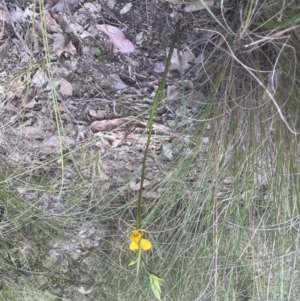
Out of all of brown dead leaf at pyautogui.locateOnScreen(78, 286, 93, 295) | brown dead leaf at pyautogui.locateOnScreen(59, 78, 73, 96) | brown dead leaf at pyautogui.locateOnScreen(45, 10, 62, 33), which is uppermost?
brown dead leaf at pyautogui.locateOnScreen(45, 10, 62, 33)

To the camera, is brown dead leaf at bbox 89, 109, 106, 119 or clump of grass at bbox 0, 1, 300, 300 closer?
clump of grass at bbox 0, 1, 300, 300

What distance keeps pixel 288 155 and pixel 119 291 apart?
0.77 metres

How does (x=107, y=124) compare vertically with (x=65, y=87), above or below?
below

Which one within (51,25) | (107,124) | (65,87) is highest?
(51,25)

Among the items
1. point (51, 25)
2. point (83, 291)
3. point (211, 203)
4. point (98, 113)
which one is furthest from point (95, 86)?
point (83, 291)

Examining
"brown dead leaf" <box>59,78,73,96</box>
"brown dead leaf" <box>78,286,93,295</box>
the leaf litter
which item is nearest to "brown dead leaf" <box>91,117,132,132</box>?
the leaf litter

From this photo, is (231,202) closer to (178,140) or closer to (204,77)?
(178,140)

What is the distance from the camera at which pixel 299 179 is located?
103 cm

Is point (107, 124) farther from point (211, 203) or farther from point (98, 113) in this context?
point (211, 203)

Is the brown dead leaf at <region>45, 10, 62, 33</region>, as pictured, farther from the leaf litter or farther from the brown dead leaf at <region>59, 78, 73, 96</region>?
the brown dead leaf at <region>59, 78, 73, 96</region>

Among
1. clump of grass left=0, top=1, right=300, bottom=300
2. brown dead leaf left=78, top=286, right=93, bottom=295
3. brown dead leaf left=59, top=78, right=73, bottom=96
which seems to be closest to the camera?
clump of grass left=0, top=1, right=300, bottom=300

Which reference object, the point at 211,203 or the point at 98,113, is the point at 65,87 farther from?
the point at 211,203

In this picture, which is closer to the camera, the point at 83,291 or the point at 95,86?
the point at 95,86

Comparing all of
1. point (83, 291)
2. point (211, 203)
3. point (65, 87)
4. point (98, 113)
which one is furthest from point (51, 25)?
point (83, 291)
